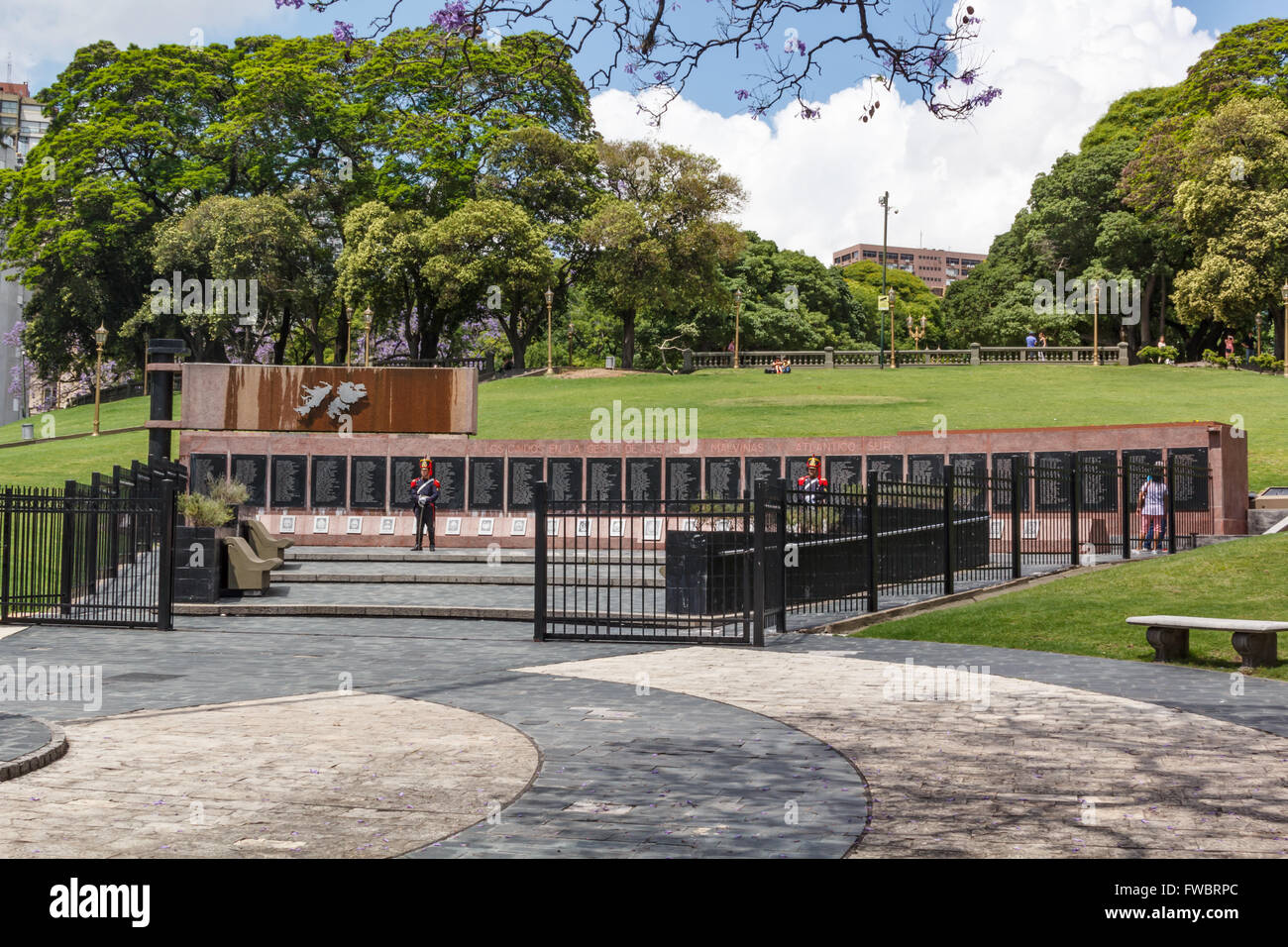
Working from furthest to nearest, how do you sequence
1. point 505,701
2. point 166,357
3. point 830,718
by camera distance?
point 166,357
point 505,701
point 830,718

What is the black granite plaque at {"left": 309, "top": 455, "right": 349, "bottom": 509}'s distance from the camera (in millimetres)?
26734

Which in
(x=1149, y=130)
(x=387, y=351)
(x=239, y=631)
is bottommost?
(x=239, y=631)

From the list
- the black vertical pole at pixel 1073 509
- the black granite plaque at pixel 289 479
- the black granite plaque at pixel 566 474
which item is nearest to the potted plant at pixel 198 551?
the black granite plaque at pixel 289 479

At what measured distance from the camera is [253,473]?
26.7 m

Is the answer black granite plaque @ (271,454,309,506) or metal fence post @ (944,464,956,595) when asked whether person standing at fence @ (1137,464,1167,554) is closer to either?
metal fence post @ (944,464,956,595)

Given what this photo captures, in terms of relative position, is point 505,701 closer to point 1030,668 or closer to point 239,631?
point 1030,668

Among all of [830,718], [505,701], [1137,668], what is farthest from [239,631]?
[1137,668]

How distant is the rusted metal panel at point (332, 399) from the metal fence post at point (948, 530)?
14.0m

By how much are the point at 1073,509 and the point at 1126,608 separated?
18.5ft

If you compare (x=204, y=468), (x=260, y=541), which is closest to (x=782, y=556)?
(x=260, y=541)

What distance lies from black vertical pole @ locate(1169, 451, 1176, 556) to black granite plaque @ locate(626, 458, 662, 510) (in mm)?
10703

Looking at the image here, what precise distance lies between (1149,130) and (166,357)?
59210mm

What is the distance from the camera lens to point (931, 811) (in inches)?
229

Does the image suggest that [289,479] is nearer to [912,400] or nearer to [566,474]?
[566,474]
